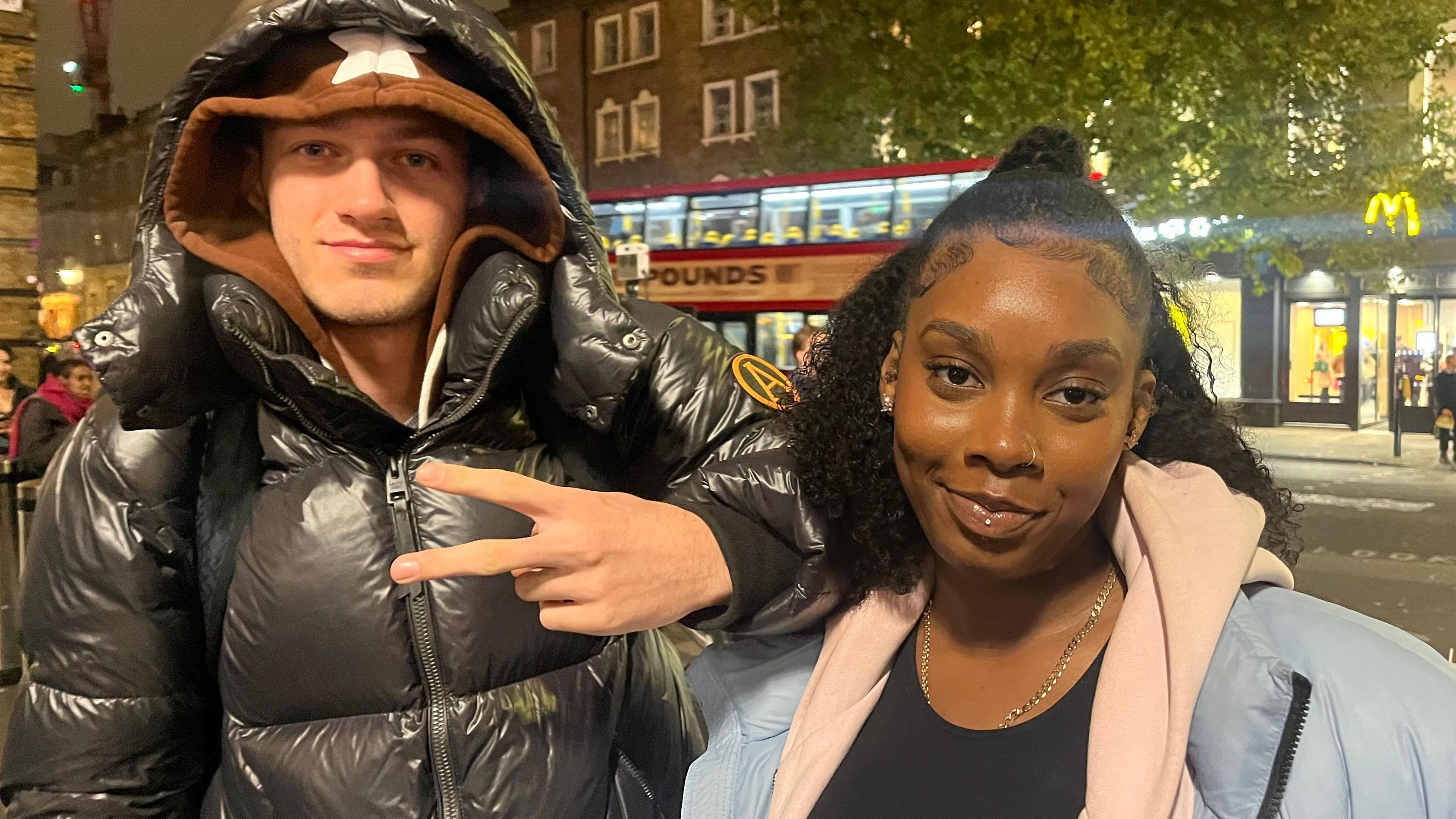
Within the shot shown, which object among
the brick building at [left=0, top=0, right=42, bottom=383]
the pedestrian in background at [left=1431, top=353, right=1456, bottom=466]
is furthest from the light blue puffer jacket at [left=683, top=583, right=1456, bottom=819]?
the brick building at [left=0, top=0, right=42, bottom=383]

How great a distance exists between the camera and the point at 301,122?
3.31ft

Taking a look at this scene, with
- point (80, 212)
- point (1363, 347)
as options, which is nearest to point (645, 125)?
point (80, 212)

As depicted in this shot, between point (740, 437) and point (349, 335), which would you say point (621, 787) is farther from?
point (349, 335)

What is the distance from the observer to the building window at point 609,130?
173 inches

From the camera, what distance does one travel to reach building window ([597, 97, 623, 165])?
4.40m

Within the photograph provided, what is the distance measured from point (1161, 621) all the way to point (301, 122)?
3.56ft

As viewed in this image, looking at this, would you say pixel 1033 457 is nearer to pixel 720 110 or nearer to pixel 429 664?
pixel 429 664

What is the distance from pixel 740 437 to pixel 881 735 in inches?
15.6

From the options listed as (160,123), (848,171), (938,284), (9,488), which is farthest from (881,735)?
(848,171)

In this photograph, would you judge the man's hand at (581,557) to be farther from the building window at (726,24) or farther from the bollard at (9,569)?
the building window at (726,24)

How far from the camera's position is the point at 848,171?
487cm

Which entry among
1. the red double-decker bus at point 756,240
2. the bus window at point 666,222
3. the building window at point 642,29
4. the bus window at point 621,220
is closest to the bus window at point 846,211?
the red double-decker bus at point 756,240

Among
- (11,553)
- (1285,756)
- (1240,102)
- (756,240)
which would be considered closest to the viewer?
(1285,756)

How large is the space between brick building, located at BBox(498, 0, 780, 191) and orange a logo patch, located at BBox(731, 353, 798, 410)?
2.87m
